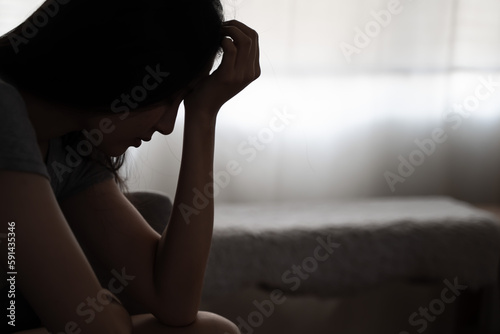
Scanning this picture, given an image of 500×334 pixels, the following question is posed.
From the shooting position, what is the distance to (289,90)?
2.16m

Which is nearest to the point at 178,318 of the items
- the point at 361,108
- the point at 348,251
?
the point at 348,251

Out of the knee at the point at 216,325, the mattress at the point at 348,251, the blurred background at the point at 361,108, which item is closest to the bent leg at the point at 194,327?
the knee at the point at 216,325

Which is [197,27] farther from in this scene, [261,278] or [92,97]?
[261,278]

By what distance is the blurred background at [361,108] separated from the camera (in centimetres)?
213

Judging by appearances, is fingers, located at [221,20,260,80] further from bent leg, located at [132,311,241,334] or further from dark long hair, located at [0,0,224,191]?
bent leg, located at [132,311,241,334]

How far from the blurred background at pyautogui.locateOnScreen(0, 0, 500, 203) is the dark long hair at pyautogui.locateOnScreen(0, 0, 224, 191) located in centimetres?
124

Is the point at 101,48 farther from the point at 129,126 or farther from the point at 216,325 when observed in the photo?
the point at 216,325

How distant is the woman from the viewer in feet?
2.32

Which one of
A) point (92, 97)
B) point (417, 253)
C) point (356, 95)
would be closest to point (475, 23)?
point (356, 95)

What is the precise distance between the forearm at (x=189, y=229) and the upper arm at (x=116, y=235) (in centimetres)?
3

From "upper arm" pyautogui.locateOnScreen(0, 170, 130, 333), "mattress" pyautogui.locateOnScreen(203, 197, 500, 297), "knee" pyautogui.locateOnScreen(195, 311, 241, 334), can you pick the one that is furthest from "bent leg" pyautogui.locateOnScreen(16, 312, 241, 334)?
"mattress" pyautogui.locateOnScreen(203, 197, 500, 297)

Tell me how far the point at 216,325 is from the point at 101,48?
389 mm

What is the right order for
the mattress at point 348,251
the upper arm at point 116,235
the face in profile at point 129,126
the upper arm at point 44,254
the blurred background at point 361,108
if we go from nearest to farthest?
the upper arm at point 44,254 < the face in profile at point 129,126 < the upper arm at point 116,235 < the mattress at point 348,251 < the blurred background at point 361,108

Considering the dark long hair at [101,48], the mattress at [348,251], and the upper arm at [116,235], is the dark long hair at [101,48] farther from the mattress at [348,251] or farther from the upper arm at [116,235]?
the mattress at [348,251]
